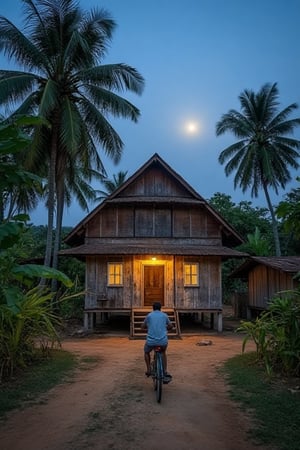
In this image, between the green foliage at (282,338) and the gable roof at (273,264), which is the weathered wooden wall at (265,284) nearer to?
the gable roof at (273,264)

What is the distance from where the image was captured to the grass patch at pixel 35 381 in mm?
6582

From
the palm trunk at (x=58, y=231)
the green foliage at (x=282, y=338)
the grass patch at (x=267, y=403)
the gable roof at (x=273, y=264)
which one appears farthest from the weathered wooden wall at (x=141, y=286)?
the green foliage at (x=282, y=338)

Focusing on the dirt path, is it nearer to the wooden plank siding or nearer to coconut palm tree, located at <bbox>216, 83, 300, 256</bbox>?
the wooden plank siding

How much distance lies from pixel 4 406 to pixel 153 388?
2677 mm

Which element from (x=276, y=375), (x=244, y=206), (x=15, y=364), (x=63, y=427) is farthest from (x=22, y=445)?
(x=244, y=206)

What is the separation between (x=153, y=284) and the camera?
60.8ft

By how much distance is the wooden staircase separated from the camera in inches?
622

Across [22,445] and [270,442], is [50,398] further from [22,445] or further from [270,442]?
[270,442]

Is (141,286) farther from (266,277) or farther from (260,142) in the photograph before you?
(260,142)

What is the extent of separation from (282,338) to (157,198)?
1050cm

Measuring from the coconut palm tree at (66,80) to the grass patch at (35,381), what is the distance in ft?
26.8

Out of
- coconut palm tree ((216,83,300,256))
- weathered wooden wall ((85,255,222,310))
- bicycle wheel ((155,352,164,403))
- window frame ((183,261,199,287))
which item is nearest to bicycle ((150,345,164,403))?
bicycle wheel ((155,352,164,403))

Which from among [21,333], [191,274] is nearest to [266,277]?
[191,274]

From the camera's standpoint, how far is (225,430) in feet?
17.6
